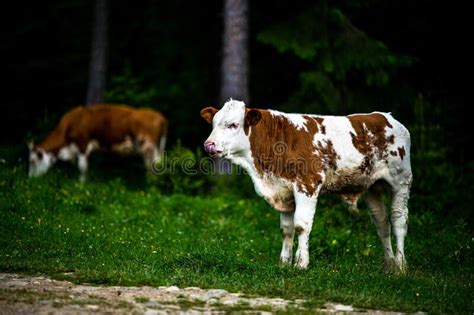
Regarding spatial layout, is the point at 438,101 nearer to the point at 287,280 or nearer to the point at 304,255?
the point at 304,255

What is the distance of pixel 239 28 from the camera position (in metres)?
18.3

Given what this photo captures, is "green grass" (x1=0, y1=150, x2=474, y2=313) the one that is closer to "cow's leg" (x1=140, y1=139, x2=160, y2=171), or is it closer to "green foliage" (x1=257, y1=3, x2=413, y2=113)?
"cow's leg" (x1=140, y1=139, x2=160, y2=171)

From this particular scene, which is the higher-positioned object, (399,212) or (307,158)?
(307,158)

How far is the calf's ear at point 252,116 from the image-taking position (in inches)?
413

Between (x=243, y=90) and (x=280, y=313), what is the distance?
11.3 meters

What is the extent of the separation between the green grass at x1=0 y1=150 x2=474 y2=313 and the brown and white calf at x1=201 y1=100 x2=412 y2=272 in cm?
71

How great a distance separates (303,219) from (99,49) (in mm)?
13556

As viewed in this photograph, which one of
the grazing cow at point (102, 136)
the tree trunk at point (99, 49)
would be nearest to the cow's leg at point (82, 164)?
the grazing cow at point (102, 136)

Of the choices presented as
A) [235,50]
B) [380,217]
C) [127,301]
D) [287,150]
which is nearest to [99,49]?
[235,50]

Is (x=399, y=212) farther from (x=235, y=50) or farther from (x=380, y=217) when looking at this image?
(x=235, y=50)

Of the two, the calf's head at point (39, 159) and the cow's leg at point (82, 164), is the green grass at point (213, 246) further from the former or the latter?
the calf's head at point (39, 159)

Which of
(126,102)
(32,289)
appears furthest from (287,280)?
(126,102)

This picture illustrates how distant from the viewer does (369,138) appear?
10.9 metres

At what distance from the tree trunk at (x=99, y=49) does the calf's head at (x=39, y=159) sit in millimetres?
2870
